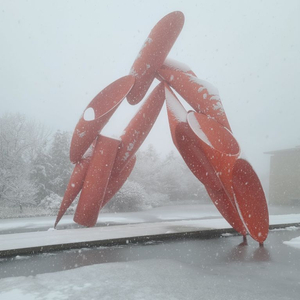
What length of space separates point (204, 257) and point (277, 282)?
1.52 metres

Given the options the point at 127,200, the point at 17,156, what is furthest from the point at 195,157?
the point at 17,156

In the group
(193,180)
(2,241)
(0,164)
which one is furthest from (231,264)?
(193,180)

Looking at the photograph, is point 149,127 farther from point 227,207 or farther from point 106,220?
point 106,220

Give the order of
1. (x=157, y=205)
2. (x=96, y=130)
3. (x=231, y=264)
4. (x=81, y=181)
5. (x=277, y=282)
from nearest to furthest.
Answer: (x=277, y=282) → (x=231, y=264) → (x=96, y=130) → (x=81, y=181) → (x=157, y=205)

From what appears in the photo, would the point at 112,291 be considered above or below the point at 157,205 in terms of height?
above

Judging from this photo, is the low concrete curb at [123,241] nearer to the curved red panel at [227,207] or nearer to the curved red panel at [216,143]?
the curved red panel at [227,207]

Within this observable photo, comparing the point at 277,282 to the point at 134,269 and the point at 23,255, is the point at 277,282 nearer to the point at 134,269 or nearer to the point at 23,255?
the point at 134,269

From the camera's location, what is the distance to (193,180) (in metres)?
26.3

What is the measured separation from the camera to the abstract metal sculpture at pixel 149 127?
21.4ft

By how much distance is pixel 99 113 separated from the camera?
7.38 metres

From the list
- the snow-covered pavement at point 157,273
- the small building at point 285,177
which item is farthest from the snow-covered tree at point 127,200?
the small building at point 285,177

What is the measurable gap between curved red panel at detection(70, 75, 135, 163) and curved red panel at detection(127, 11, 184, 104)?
0.82 feet

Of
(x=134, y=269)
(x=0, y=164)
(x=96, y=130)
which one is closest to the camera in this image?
(x=134, y=269)

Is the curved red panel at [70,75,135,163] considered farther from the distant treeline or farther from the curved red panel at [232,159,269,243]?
the distant treeline
